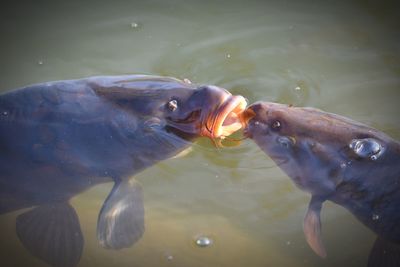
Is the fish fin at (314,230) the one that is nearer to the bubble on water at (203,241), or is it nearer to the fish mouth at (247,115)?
the fish mouth at (247,115)

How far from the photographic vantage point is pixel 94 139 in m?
2.84

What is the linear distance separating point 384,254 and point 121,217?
6.05 feet

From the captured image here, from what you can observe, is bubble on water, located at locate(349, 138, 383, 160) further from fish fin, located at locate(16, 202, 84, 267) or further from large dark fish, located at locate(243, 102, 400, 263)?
fish fin, located at locate(16, 202, 84, 267)

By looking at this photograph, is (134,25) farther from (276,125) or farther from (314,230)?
(314,230)

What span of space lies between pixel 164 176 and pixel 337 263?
5.07ft

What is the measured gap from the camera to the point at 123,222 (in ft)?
9.56

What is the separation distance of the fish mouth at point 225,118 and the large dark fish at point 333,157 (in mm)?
73

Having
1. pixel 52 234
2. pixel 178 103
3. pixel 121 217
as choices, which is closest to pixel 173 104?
pixel 178 103

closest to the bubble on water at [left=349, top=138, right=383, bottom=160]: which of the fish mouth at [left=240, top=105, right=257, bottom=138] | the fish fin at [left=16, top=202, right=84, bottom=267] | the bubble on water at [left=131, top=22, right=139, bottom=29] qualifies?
the fish mouth at [left=240, top=105, right=257, bottom=138]

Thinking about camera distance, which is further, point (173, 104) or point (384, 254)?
point (384, 254)

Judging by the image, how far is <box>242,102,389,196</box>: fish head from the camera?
8.72 ft

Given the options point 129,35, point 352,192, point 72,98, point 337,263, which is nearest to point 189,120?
point 72,98

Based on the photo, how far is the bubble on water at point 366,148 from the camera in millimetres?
2623

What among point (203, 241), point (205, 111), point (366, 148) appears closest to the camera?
point (205, 111)
